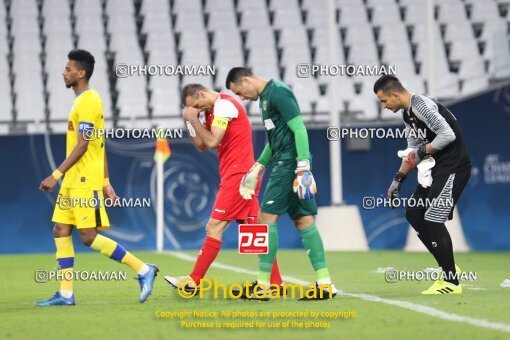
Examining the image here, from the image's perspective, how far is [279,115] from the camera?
750 cm

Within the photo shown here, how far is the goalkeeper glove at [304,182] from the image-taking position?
7191mm

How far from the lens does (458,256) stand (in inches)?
565

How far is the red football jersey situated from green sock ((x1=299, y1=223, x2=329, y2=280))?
2.49ft

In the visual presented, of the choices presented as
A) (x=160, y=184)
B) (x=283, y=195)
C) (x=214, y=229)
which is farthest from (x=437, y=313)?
(x=160, y=184)

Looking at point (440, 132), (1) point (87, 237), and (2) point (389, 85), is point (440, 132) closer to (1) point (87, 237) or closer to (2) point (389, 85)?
(2) point (389, 85)

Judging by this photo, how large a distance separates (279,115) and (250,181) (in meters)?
0.54

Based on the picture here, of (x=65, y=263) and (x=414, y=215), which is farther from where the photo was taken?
(x=414, y=215)

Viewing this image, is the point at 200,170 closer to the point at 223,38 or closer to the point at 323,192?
the point at 323,192

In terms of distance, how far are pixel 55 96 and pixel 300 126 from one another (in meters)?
12.8

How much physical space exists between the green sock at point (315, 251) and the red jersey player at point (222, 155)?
0.46 m

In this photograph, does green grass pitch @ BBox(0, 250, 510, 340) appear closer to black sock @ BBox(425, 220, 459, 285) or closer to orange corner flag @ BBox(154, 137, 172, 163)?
black sock @ BBox(425, 220, 459, 285)

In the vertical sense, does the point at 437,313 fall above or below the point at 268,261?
below

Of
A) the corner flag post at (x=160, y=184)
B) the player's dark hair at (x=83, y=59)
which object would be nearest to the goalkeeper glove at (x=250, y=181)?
the player's dark hair at (x=83, y=59)

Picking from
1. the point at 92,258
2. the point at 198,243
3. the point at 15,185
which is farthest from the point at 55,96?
the point at 92,258
